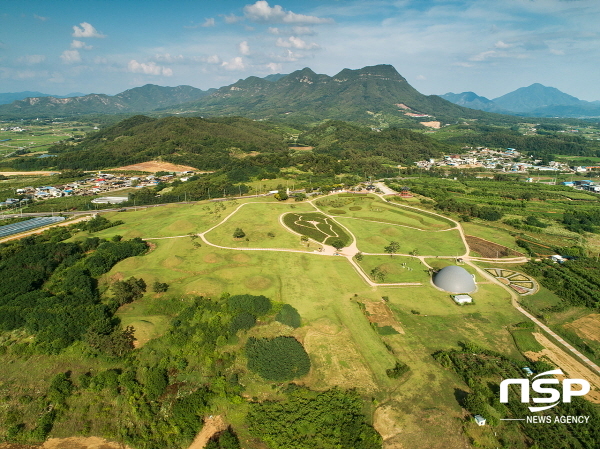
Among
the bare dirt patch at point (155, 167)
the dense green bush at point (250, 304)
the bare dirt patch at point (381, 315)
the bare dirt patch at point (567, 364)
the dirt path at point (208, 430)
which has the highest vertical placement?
the bare dirt patch at point (155, 167)

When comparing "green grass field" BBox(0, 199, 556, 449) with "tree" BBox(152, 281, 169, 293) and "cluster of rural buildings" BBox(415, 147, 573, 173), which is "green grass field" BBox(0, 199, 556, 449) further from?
"cluster of rural buildings" BBox(415, 147, 573, 173)

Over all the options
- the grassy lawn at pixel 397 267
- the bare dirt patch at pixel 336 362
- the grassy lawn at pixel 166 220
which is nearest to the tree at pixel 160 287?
the bare dirt patch at pixel 336 362

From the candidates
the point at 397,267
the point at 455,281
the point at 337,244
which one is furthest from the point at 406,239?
the point at 455,281

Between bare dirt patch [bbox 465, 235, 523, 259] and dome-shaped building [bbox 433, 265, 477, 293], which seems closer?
dome-shaped building [bbox 433, 265, 477, 293]

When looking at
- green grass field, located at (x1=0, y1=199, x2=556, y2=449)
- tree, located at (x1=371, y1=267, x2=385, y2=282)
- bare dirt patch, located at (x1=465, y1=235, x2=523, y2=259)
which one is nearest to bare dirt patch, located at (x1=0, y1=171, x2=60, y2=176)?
green grass field, located at (x1=0, y1=199, x2=556, y2=449)

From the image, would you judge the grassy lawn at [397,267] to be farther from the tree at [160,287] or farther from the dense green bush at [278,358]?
the tree at [160,287]

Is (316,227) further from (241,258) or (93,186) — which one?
(93,186)
